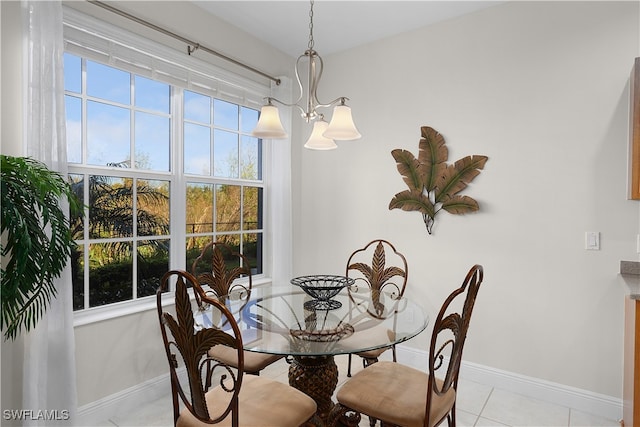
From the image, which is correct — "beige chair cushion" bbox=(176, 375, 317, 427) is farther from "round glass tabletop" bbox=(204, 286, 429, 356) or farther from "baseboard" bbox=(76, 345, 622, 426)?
"baseboard" bbox=(76, 345, 622, 426)

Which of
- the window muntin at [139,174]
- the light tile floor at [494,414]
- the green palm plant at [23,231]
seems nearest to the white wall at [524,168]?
the light tile floor at [494,414]

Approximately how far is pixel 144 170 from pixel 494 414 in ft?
9.16

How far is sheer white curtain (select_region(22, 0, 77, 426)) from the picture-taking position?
1893 mm

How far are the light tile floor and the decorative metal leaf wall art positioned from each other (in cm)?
124

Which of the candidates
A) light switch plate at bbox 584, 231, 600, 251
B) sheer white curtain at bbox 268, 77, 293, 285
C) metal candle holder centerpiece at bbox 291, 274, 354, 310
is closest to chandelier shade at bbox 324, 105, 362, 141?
metal candle holder centerpiece at bbox 291, 274, 354, 310

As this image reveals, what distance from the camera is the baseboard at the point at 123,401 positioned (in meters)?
2.21

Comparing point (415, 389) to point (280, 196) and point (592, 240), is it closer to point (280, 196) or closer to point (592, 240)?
point (592, 240)

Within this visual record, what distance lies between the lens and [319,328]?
1727mm

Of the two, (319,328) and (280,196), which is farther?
(280,196)

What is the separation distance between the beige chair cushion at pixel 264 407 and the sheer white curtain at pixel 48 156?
2.89 feet

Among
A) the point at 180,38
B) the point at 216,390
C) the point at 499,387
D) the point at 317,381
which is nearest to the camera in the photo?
the point at 216,390

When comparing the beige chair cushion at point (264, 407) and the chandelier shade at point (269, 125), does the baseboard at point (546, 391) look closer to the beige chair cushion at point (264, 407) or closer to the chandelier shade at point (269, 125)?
the beige chair cushion at point (264, 407)

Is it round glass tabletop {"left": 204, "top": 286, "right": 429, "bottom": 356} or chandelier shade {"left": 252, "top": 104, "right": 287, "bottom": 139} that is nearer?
round glass tabletop {"left": 204, "top": 286, "right": 429, "bottom": 356}

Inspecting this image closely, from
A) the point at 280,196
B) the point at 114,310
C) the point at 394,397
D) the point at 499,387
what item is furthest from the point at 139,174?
the point at 499,387
